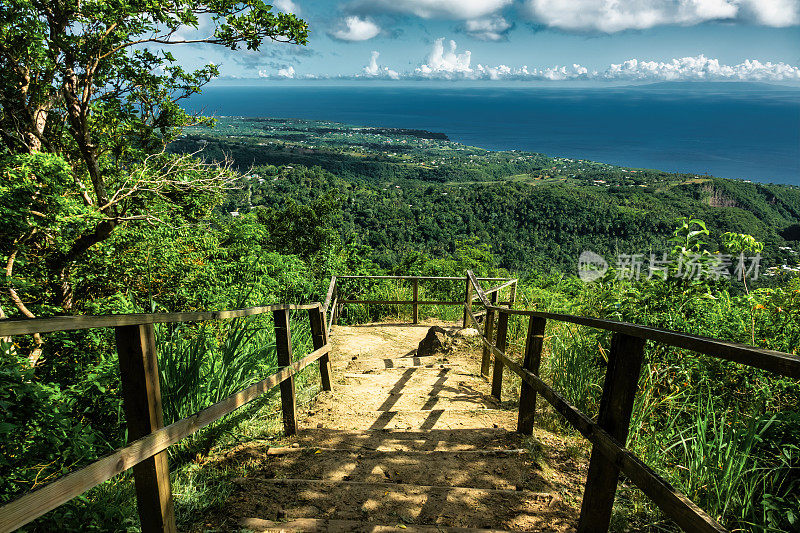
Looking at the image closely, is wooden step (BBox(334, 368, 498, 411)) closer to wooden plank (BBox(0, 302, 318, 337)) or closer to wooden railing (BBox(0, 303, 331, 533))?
wooden railing (BBox(0, 303, 331, 533))

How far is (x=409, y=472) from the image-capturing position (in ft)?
8.56

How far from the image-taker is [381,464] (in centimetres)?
269

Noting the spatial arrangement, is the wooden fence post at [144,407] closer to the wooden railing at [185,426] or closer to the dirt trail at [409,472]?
the wooden railing at [185,426]

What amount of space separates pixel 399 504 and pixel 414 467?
19.5 inches

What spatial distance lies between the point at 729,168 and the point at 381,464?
167 metres

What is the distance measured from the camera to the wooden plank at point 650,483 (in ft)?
3.93

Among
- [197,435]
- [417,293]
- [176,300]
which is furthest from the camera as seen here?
[417,293]

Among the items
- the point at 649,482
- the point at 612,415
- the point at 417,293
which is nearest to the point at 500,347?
the point at 612,415

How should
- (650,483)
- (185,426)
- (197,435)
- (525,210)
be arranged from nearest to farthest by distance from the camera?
(650,483)
(185,426)
(197,435)
(525,210)

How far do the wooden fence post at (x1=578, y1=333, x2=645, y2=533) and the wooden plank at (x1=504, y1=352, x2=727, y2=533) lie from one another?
47 millimetres

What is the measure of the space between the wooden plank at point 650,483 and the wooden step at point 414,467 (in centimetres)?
67

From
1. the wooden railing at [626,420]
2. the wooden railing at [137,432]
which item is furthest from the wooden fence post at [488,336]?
the wooden railing at [137,432]

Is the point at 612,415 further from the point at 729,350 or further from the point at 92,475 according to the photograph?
the point at 92,475

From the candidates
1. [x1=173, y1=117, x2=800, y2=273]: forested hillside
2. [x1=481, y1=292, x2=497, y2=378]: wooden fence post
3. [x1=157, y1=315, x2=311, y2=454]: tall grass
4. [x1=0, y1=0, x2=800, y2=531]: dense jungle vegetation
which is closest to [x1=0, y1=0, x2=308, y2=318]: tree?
[x1=0, y1=0, x2=800, y2=531]: dense jungle vegetation
